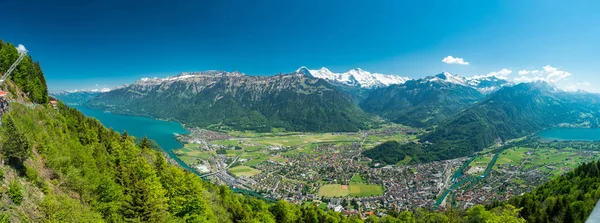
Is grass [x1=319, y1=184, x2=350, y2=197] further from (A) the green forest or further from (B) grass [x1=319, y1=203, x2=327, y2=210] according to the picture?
(A) the green forest

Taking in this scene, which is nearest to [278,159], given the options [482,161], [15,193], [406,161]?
[406,161]

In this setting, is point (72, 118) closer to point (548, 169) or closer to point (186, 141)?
point (186, 141)

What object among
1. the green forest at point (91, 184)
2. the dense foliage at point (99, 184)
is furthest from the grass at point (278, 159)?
the dense foliage at point (99, 184)

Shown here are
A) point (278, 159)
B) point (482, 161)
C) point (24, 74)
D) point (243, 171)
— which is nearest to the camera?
point (24, 74)

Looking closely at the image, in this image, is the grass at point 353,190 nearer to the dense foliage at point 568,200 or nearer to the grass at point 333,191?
the grass at point 333,191

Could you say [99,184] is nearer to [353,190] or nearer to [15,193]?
[15,193]

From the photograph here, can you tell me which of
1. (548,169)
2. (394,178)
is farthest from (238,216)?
(548,169)
